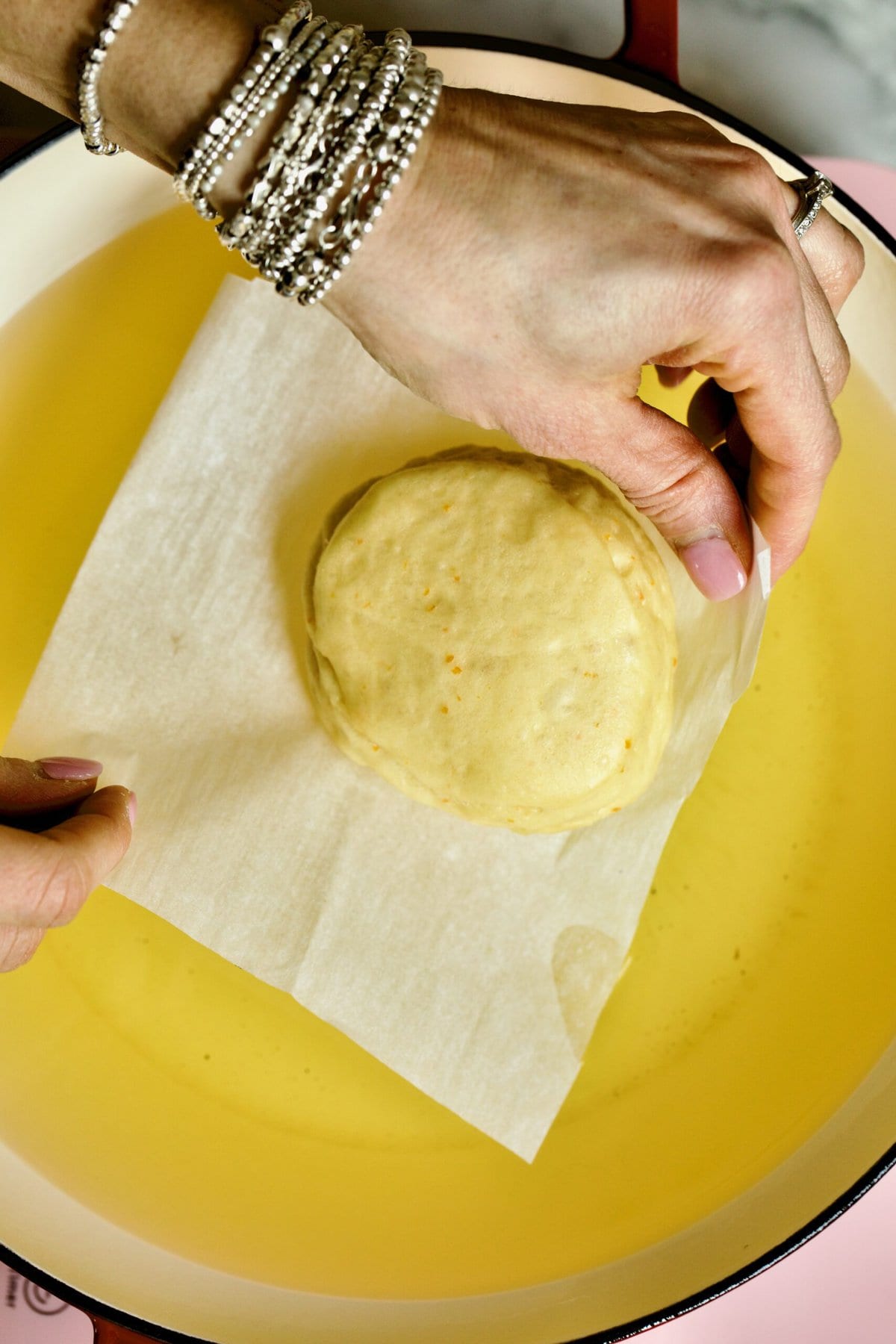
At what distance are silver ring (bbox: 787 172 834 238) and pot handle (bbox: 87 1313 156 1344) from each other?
137cm

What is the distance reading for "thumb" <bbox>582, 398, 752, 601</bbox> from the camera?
0.82 meters

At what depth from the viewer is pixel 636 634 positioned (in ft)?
3.24

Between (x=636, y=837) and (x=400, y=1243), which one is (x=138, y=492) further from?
(x=400, y=1243)

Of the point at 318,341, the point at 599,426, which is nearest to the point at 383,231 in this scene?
the point at 599,426

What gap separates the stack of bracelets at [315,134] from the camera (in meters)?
0.67

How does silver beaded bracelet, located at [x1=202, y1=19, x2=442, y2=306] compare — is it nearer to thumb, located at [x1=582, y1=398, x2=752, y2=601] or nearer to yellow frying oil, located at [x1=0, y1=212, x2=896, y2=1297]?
thumb, located at [x1=582, y1=398, x2=752, y2=601]

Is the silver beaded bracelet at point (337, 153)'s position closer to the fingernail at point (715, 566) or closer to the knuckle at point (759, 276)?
the knuckle at point (759, 276)

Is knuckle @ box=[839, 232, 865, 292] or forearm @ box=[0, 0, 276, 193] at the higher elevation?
knuckle @ box=[839, 232, 865, 292]

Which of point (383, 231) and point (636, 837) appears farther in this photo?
point (636, 837)

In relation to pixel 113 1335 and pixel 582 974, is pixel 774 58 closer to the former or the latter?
pixel 582 974

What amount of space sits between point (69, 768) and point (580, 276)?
0.71 meters

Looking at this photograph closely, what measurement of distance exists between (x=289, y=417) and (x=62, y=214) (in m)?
0.37

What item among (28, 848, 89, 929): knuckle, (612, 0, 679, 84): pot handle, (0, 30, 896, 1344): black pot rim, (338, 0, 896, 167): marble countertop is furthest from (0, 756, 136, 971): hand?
(338, 0, 896, 167): marble countertop

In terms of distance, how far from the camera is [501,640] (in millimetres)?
983
